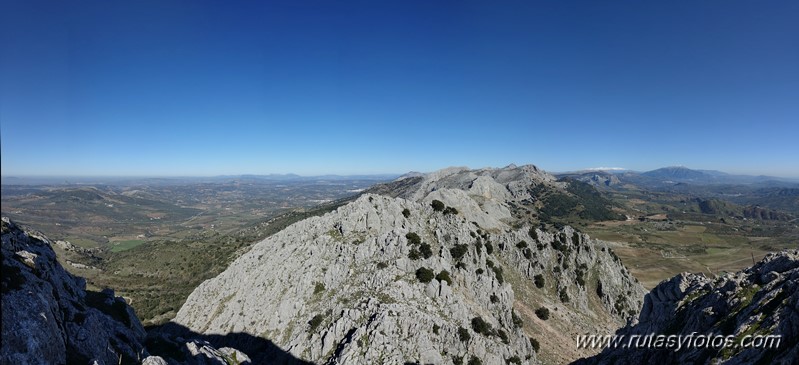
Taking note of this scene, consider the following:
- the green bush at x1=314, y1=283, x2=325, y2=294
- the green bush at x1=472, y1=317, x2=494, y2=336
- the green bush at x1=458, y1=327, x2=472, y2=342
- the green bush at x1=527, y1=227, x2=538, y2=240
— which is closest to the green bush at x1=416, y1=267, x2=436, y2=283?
the green bush at x1=472, y1=317, x2=494, y2=336

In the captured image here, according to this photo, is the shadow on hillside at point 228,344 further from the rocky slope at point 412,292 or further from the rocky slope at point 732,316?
the rocky slope at point 732,316

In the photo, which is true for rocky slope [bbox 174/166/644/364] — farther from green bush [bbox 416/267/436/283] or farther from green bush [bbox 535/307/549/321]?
green bush [bbox 535/307/549/321]

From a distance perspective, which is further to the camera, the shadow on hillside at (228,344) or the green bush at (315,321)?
the green bush at (315,321)

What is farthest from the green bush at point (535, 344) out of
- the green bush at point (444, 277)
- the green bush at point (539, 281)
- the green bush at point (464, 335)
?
the green bush at point (539, 281)

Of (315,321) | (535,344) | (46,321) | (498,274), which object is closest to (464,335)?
(535,344)

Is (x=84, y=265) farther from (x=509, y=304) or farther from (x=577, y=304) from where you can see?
(x=577, y=304)

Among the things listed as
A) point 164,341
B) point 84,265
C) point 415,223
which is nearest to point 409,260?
point 415,223
